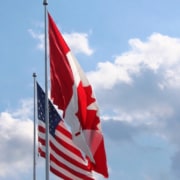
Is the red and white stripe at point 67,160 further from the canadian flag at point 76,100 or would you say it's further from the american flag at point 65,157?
the canadian flag at point 76,100

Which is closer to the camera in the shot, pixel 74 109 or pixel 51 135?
pixel 74 109

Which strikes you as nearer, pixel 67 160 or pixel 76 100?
pixel 76 100

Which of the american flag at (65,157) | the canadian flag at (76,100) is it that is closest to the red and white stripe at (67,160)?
the american flag at (65,157)

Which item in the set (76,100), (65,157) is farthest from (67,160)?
(76,100)

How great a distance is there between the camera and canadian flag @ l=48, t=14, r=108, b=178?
2372 centimetres

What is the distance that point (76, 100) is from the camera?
23.9 m

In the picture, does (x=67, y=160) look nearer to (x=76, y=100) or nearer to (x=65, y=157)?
(x=65, y=157)

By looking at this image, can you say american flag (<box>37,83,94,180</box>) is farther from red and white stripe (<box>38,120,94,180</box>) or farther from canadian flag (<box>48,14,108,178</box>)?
canadian flag (<box>48,14,108,178</box>)

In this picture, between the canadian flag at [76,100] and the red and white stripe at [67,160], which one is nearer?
the canadian flag at [76,100]

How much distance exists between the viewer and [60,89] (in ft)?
78.9

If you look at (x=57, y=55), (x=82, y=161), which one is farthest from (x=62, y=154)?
(x=57, y=55)

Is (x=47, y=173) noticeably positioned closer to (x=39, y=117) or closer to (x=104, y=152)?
(x=104, y=152)

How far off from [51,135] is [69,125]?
2891 mm

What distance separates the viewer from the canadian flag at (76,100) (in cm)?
2372
